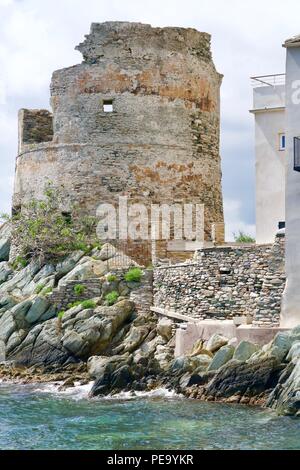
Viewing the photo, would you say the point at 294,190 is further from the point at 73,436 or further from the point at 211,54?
the point at 211,54

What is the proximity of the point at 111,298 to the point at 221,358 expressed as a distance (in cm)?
787

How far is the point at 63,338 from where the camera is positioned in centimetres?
3238

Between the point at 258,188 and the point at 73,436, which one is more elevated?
the point at 258,188

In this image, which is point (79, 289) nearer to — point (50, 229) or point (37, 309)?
point (37, 309)

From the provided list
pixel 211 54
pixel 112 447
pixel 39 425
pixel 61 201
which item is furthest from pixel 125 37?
pixel 112 447

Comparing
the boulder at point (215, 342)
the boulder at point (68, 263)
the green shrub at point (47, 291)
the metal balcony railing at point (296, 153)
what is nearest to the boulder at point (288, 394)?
the boulder at point (215, 342)

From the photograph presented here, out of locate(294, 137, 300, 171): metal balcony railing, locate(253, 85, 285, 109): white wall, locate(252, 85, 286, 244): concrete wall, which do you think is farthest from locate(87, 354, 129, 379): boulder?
locate(253, 85, 285, 109): white wall

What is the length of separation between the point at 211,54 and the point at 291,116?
13204mm

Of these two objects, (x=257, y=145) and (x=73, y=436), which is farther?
(x=257, y=145)

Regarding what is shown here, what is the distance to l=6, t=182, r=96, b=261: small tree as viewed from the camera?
37.5 m

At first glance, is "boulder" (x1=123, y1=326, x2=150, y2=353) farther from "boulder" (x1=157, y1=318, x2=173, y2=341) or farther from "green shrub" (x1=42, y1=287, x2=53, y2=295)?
"green shrub" (x1=42, y1=287, x2=53, y2=295)

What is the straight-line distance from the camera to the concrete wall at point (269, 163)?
31.5 metres

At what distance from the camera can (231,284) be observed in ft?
97.0

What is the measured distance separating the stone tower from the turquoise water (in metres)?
12.9
